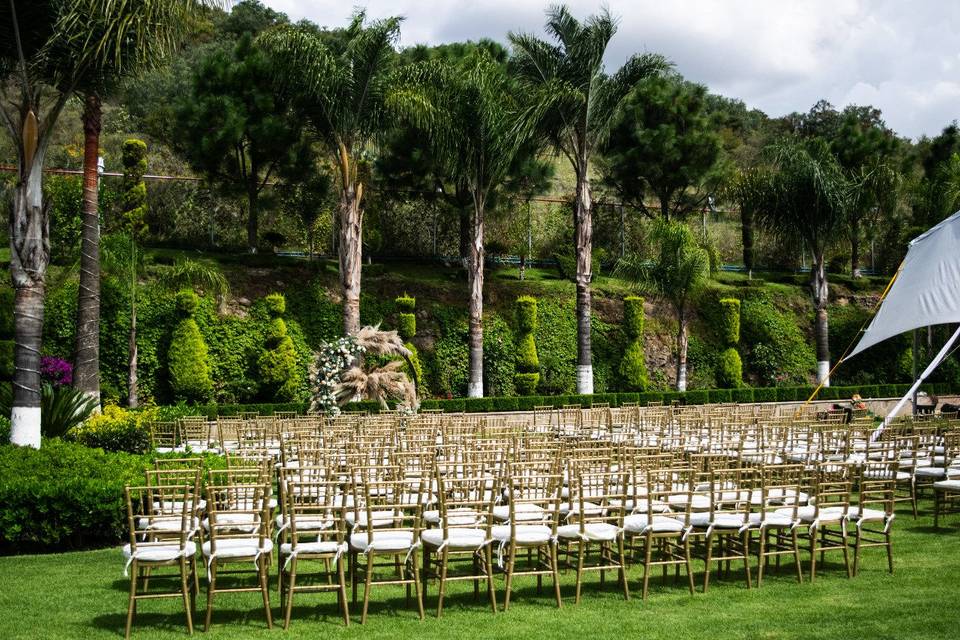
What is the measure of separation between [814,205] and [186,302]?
22751mm

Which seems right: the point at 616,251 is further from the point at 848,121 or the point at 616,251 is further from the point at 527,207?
the point at 848,121

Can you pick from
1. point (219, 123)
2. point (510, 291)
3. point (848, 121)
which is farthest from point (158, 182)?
point (848, 121)

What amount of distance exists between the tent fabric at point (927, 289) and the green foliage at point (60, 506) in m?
13.3

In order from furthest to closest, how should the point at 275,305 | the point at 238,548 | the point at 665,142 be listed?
the point at 665,142 → the point at 275,305 → the point at 238,548

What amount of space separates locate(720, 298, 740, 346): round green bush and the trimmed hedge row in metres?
3.69

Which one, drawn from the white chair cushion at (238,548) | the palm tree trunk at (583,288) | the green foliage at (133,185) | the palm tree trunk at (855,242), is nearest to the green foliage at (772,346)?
the palm tree trunk at (855,242)

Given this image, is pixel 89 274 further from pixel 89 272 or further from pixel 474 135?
pixel 474 135

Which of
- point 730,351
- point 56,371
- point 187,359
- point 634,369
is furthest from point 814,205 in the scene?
point 56,371

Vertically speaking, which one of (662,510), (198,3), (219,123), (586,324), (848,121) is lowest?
(662,510)

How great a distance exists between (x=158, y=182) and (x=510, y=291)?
13.3 metres

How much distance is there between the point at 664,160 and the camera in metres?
41.1

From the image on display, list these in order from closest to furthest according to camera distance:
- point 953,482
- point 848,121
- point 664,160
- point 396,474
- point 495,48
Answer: point 396,474 → point 953,482 → point 495,48 → point 664,160 → point 848,121

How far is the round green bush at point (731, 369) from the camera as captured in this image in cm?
3591

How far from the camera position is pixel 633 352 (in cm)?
3438
